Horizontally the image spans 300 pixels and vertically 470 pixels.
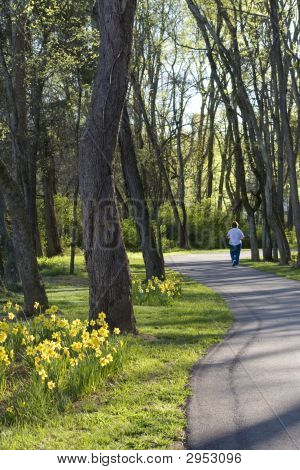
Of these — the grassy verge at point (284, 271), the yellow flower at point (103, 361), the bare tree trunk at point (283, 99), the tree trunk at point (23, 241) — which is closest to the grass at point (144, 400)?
the yellow flower at point (103, 361)

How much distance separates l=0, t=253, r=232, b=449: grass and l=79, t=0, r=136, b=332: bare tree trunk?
0.89 meters

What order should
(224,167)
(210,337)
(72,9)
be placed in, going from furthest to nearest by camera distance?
(224,167) → (72,9) → (210,337)

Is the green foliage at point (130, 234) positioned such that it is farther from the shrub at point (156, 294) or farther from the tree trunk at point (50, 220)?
the shrub at point (156, 294)

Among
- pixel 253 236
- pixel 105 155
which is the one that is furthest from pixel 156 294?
pixel 253 236

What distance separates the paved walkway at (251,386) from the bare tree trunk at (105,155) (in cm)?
181

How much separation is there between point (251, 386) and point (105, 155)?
4061 mm

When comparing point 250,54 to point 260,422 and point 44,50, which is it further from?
point 260,422

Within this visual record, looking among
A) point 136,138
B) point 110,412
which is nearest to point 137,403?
point 110,412

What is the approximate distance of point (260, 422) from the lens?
5.51 meters

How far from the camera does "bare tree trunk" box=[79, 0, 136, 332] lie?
9305mm

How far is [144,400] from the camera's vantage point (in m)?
6.39
